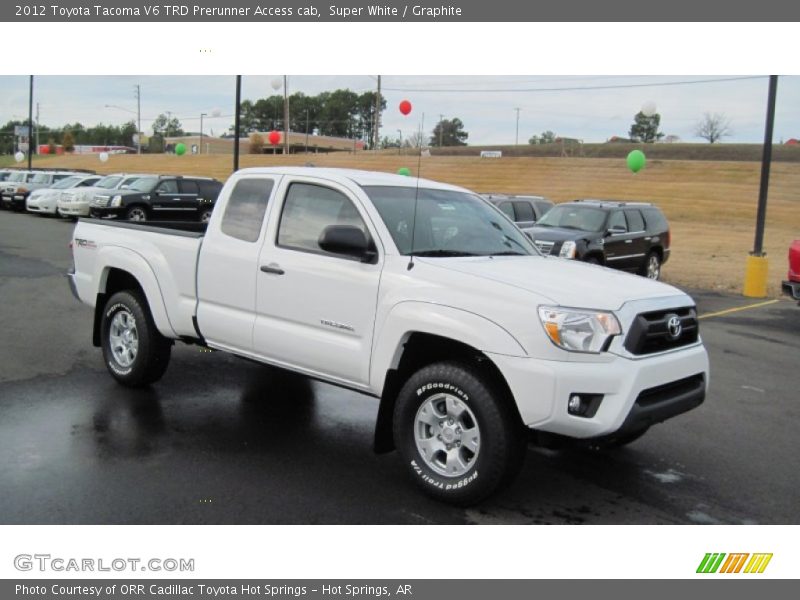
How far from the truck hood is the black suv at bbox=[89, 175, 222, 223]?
19605 mm

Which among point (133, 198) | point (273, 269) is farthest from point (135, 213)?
point (273, 269)

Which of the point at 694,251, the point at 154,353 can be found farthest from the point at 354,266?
the point at 694,251

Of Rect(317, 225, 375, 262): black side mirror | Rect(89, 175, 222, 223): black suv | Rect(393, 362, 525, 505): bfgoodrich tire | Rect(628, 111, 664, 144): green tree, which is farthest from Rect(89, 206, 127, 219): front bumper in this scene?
Rect(628, 111, 664, 144): green tree

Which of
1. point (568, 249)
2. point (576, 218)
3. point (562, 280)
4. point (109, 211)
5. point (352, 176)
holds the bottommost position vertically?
point (109, 211)

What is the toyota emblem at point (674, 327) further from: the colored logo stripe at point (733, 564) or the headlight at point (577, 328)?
the colored logo stripe at point (733, 564)

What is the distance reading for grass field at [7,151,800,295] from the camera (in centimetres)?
2583

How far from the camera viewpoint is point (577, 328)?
4355mm

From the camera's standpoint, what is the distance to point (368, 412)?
6.57m

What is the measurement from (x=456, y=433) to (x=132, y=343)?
11.4 feet

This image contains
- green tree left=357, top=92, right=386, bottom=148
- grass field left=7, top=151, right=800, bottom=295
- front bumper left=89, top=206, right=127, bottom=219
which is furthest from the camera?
green tree left=357, top=92, right=386, bottom=148

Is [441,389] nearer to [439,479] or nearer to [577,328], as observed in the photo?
[439,479]

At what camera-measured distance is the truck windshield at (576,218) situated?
15.7m

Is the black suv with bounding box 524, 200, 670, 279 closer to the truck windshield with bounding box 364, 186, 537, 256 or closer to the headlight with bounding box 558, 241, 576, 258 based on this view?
the headlight with bounding box 558, 241, 576, 258

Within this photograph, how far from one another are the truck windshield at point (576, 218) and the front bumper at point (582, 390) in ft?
37.6
